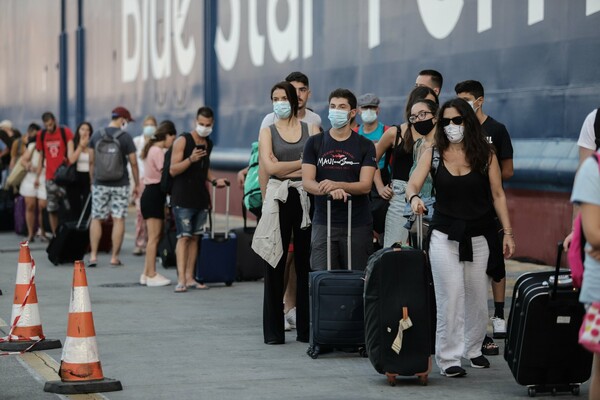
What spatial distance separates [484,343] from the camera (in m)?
9.54

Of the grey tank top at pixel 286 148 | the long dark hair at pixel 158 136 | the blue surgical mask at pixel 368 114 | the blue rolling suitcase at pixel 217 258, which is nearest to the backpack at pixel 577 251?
the grey tank top at pixel 286 148

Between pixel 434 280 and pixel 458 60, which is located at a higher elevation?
pixel 458 60

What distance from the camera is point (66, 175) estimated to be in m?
18.6

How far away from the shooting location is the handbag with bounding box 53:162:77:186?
18.5 m

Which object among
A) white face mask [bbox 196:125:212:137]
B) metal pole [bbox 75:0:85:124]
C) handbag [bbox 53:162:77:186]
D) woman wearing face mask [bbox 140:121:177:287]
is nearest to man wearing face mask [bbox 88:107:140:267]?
woman wearing face mask [bbox 140:121:177:287]

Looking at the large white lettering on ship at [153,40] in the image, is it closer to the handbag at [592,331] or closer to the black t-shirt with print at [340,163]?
the black t-shirt with print at [340,163]

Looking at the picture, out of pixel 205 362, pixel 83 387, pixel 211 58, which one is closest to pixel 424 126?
pixel 205 362

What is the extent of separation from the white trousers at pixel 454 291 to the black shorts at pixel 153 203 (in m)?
5.97

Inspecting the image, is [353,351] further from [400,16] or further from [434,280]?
[400,16]

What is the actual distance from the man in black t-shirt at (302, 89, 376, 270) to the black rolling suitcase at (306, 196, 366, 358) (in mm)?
479

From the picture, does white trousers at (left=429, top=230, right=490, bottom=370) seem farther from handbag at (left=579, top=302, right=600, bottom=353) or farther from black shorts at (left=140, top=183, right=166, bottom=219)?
black shorts at (left=140, top=183, right=166, bottom=219)

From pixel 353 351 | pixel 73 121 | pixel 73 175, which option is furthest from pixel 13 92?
pixel 353 351

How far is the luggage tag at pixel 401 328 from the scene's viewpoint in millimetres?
8191

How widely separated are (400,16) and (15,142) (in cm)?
773
